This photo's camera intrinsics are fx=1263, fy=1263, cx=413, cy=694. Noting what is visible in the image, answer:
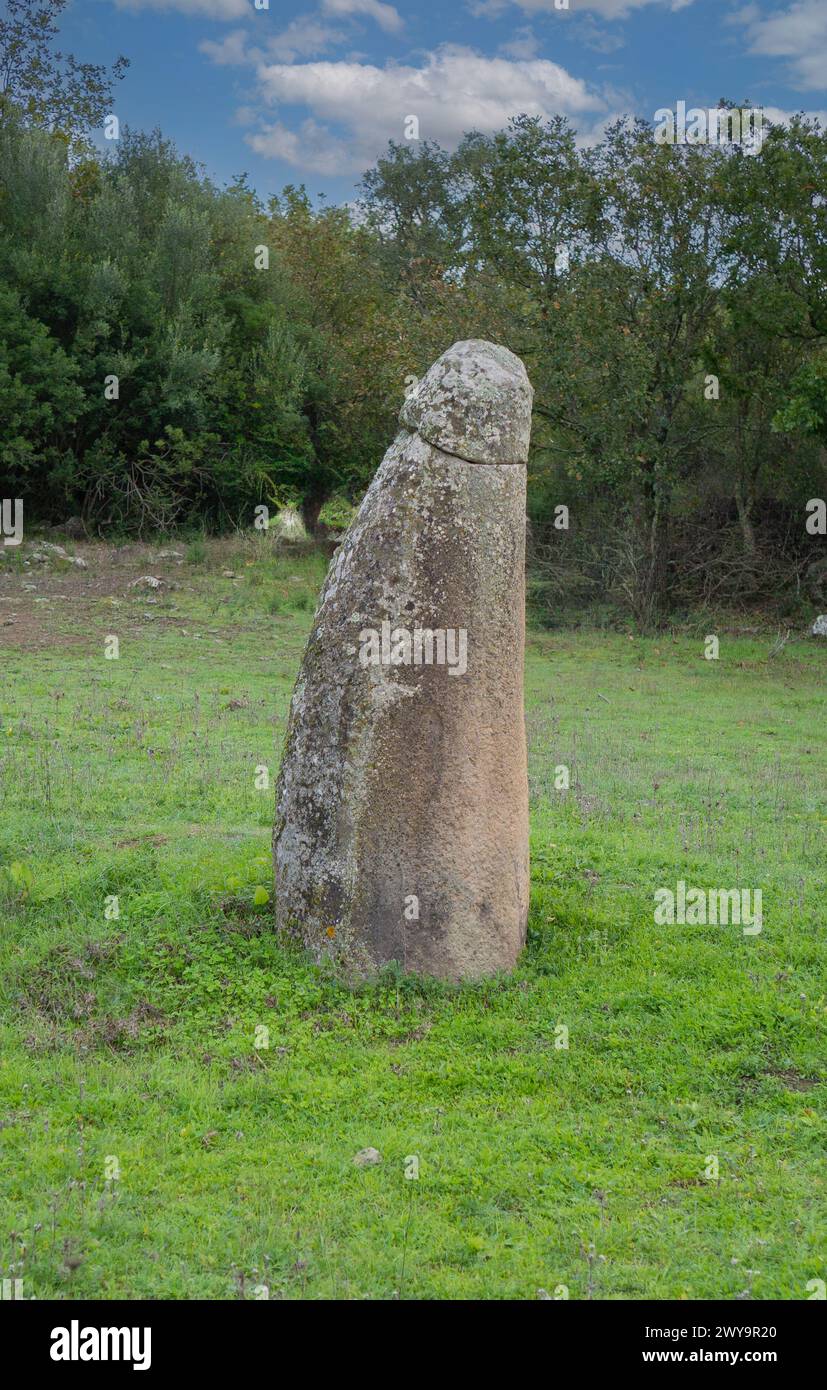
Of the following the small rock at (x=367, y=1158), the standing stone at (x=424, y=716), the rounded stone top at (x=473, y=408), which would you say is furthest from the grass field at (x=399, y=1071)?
the rounded stone top at (x=473, y=408)

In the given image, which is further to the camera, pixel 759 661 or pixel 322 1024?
pixel 759 661

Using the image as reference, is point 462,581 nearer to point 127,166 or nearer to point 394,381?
point 394,381

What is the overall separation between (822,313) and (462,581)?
63.5ft

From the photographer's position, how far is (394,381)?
2719 centimetres

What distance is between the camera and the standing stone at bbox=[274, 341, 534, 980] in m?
7.28

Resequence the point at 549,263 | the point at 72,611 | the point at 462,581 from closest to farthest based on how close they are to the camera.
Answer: the point at 462,581 < the point at 72,611 < the point at 549,263

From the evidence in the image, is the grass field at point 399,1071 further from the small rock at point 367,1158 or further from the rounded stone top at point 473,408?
the rounded stone top at point 473,408

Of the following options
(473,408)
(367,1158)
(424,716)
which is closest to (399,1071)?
(367,1158)

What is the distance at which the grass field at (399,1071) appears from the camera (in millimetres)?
4961

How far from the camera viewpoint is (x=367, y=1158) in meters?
5.66

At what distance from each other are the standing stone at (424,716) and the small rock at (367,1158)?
1.65 m

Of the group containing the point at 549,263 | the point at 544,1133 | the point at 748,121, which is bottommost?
the point at 544,1133

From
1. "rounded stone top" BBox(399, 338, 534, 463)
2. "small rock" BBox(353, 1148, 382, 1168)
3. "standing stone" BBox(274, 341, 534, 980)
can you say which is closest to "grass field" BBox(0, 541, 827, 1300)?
"small rock" BBox(353, 1148, 382, 1168)

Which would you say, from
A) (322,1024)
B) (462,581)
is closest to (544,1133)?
(322,1024)
